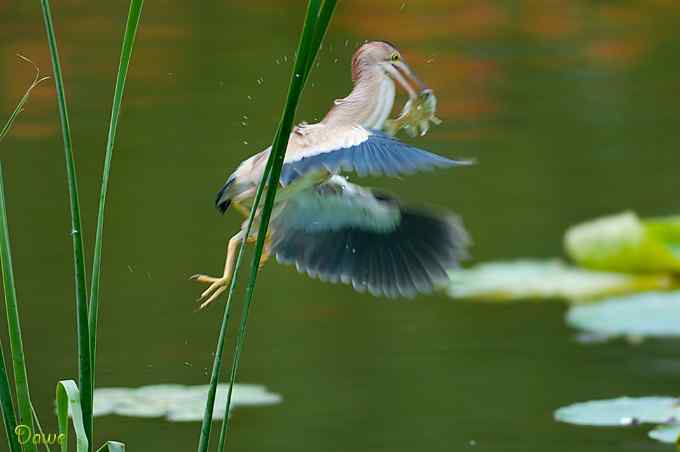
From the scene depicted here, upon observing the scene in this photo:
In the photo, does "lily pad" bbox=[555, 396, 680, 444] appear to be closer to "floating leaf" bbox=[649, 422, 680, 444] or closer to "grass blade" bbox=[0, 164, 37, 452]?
"floating leaf" bbox=[649, 422, 680, 444]

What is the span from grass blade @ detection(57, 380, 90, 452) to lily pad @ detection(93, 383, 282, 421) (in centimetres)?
135

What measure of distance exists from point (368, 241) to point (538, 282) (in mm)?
1860

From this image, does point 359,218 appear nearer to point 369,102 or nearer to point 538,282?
point 369,102

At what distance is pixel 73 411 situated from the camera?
4.80ft

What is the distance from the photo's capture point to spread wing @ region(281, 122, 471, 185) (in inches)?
55.7

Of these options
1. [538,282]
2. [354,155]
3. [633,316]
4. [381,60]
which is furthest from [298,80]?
[538,282]

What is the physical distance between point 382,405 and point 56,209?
70.9 inches

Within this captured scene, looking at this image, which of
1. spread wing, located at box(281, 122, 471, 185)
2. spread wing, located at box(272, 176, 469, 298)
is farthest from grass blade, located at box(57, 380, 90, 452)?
spread wing, located at box(272, 176, 469, 298)

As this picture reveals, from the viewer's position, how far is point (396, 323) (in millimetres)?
3510

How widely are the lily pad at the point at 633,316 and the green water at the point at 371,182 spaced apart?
4 centimetres

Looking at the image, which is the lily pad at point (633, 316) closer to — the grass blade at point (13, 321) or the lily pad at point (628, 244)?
the lily pad at point (628, 244)

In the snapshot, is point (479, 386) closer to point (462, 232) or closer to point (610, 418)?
point (610, 418)

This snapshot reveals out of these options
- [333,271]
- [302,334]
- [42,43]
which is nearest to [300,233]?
[333,271]

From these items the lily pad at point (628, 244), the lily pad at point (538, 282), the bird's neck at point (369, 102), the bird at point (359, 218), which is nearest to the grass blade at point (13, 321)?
the bird at point (359, 218)
